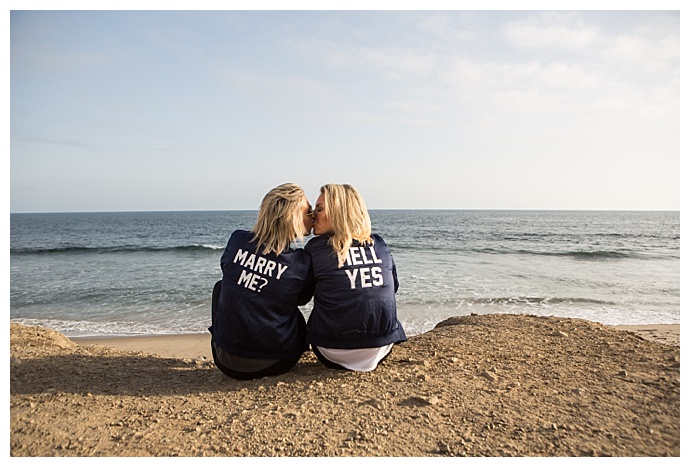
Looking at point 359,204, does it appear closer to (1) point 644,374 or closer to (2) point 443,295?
(1) point 644,374

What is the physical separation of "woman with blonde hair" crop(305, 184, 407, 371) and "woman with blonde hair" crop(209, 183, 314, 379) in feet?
0.47

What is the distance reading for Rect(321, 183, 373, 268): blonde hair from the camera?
11.0 ft

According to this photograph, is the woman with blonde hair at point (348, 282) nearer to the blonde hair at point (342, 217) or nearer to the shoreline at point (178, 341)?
the blonde hair at point (342, 217)

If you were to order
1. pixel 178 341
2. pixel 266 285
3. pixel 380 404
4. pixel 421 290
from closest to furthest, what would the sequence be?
1. pixel 380 404
2. pixel 266 285
3. pixel 178 341
4. pixel 421 290

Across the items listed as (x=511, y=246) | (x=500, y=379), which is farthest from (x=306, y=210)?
(x=511, y=246)

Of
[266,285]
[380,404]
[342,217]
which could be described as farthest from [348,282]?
[380,404]

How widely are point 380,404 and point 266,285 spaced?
3.87 feet

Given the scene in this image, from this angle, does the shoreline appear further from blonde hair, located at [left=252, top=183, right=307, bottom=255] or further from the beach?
blonde hair, located at [left=252, top=183, right=307, bottom=255]

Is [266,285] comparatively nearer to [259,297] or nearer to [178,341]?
[259,297]

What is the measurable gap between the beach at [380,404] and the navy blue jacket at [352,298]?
0.34 m

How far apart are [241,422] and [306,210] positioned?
159 cm

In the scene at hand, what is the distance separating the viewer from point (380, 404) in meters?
2.91

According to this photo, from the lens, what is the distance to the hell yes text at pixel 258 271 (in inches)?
130

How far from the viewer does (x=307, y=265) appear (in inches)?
133
